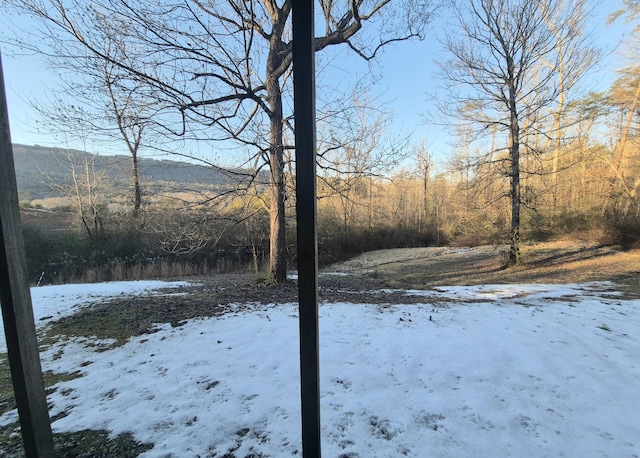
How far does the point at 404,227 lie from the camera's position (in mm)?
21953

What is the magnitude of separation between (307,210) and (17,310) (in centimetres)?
113

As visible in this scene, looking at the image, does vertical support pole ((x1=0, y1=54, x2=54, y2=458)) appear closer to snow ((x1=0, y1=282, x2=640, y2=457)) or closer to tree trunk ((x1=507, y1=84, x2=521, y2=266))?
snow ((x1=0, y1=282, x2=640, y2=457))

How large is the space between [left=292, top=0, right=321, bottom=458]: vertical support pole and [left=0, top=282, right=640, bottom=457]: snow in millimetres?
545

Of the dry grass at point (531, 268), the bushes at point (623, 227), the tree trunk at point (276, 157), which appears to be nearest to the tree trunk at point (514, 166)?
the dry grass at point (531, 268)

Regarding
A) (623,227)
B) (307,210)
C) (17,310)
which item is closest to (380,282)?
(307,210)

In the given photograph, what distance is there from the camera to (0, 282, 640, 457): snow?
61.4 inches

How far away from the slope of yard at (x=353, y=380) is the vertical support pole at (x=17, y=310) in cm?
55

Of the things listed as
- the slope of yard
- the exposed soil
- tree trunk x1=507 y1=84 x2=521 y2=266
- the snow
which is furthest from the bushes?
the snow

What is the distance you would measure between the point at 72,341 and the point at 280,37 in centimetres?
575

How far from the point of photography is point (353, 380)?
2.15m

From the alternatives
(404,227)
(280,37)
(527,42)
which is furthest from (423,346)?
(404,227)

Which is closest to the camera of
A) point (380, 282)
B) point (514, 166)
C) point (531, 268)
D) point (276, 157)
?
point (276, 157)

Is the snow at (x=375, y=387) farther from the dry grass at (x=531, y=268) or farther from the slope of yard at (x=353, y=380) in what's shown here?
the dry grass at (x=531, y=268)

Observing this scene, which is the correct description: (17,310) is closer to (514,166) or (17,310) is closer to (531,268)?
(514,166)
